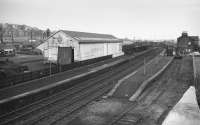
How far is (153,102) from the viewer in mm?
17656

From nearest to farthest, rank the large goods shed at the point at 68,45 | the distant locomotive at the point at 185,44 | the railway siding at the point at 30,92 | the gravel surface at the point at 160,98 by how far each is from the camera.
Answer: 1. the gravel surface at the point at 160,98
2. the railway siding at the point at 30,92
3. the large goods shed at the point at 68,45
4. the distant locomotive at the point at 185,44

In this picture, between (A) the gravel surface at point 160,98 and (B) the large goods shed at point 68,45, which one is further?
(B) the large goods shed at point 68,45

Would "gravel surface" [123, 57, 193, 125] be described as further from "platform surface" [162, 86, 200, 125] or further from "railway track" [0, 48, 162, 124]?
"railway track" [0, 48, 162, 124]

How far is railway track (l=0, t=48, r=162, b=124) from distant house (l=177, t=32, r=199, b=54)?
46.2 metres

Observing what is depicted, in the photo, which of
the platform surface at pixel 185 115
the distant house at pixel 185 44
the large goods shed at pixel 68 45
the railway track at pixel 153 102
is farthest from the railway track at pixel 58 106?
the distant house at pixel 185 44

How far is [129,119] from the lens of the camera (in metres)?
13.9

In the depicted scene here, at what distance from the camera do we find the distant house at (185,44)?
205 feet

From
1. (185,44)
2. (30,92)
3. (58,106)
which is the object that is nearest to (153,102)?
(58,106)

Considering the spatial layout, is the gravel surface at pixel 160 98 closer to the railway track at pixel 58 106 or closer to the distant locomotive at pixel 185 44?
the railway track at pixel 58 106

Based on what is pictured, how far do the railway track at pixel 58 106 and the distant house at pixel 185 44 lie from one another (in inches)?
1819

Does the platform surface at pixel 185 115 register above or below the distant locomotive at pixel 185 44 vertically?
Result: below

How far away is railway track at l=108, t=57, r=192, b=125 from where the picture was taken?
45.1ft

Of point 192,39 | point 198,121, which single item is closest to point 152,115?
point 198,121

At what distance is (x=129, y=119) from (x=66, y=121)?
169 inches
